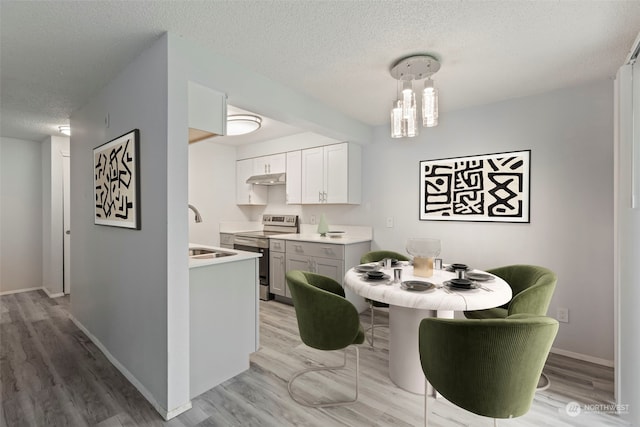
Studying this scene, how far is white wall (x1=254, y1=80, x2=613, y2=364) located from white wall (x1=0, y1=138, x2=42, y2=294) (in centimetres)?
582

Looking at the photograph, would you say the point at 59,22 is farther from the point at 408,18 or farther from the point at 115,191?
the point at 408,18

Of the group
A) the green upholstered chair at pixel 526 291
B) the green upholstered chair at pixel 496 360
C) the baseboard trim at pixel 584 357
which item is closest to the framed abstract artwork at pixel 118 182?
the green upholstered chair at pixel 496 360

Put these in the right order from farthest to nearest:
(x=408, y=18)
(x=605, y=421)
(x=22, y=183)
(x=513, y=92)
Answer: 1. (x=22, y=183)
2. (x=513, y=92)
3. (x=605, y=421)
4. (x=408, y=18)

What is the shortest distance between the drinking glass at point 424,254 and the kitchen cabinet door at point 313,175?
201 centimetres

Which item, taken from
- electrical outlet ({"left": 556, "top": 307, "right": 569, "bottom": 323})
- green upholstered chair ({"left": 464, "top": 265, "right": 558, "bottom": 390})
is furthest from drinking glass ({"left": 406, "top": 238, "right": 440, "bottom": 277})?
electrical outlet ({"left": 556, "top": 307, "right": 569, "bottom": 323})

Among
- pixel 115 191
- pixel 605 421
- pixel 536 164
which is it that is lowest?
pixel 605 421

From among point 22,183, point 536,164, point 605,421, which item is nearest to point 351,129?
point 536,164

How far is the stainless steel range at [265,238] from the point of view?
4227mm

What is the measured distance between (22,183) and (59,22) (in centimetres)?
423

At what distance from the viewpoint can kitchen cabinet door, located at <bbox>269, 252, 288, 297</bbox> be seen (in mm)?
4031

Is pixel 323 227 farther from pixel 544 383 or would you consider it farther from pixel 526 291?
pixel 544 383

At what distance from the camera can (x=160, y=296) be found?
1.86 m

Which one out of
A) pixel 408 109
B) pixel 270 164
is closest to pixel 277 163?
pixel 270 164

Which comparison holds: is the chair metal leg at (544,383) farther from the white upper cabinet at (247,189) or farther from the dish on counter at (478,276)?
the white upper cabinet at (247,189)
